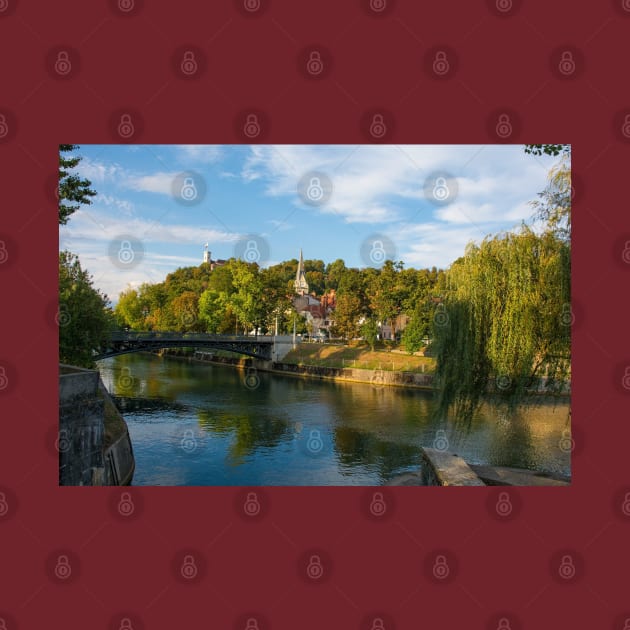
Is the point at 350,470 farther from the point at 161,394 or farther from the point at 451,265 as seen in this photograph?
the point at 161,394

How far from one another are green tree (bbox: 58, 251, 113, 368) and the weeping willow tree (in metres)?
16.3

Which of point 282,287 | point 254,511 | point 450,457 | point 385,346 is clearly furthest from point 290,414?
point 282,287

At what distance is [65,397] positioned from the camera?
1338cm

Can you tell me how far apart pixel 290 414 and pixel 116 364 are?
1478 inches

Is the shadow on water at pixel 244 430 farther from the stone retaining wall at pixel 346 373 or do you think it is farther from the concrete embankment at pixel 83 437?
the stone retaining wall at pixel 346 373

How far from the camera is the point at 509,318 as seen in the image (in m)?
14.8

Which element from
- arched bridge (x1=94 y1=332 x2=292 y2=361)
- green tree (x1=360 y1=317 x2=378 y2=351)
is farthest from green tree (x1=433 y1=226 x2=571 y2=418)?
green tree (x1=360 y1=317 x2=378 y2=351)

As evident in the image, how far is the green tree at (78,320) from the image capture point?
2128 cm

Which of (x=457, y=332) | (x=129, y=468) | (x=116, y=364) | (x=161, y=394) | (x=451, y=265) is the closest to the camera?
(x=457, y=332)

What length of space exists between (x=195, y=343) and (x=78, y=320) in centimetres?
2325

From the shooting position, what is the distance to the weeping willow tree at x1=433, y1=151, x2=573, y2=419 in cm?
1444

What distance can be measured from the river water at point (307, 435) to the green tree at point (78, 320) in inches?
219

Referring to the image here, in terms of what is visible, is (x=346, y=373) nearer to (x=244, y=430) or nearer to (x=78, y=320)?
(x=244, y=430)

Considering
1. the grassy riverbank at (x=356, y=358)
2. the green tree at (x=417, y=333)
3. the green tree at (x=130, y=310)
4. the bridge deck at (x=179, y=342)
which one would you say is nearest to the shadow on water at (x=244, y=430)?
the bridge deck at (x=179, y=342)
